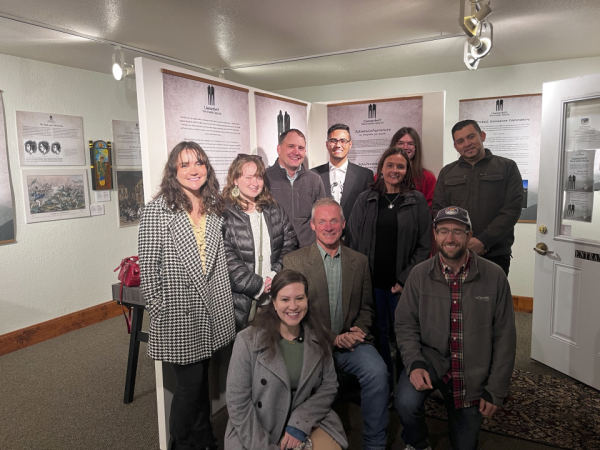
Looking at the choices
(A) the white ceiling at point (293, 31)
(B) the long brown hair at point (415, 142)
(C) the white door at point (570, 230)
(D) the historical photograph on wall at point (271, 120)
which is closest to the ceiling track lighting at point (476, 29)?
(A) the white ceiling at point (293, 31)

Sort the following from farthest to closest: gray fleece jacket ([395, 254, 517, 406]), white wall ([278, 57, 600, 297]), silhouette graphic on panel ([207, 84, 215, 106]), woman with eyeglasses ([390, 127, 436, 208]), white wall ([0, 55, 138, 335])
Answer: white wall ([278, 57, 600, 297]) < white wall ([0, 55, 138, 335]) < woman with eyeglasses ([390, 127, 436, 208]) < silhouette graphic on panel ([207, 84, 215, 106]) < gray fleece jacket ([395, 254, 517, 406])

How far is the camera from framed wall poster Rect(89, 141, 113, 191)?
4355 millimetres

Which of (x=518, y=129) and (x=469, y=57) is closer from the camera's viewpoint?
(x=469, y=57)

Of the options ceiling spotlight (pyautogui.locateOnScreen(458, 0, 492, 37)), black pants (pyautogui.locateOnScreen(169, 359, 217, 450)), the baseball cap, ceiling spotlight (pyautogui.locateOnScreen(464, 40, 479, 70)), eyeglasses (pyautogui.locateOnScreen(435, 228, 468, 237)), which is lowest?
black pants (pyautogui.locateOnScreen(169, 359, 217, 450))

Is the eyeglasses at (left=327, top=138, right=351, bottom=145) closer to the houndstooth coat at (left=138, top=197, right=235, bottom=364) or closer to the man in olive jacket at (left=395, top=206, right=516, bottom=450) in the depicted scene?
the man in olive jacket at (left=395, top=206, right=516, bottom=450)

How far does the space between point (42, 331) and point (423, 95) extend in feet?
13.0

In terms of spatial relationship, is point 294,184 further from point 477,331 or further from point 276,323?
point 477,331

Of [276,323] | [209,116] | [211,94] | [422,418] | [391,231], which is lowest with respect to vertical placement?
[422,418]

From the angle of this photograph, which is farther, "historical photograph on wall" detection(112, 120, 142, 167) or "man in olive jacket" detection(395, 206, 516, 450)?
"historical photograph on wall" detection(112, 120, 142, 167)

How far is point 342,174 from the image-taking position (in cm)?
326

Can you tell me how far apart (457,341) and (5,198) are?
12.2 feet

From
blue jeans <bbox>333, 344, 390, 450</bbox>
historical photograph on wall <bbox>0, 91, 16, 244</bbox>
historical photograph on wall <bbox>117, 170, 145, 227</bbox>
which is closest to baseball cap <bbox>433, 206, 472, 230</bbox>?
blue jeans <bbox>333, 344, 390, 450</bbox>

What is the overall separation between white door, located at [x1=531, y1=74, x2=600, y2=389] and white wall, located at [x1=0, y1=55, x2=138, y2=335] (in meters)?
4.06

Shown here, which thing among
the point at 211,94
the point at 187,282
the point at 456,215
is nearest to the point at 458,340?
the point at 456,215
